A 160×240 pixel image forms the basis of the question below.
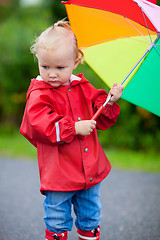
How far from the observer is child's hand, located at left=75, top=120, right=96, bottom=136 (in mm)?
2061

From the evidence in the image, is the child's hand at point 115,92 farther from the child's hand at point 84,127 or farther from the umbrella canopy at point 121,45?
the child's hand at point 84,127

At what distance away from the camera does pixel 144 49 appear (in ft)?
7.59

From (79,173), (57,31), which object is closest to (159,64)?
(57,31)

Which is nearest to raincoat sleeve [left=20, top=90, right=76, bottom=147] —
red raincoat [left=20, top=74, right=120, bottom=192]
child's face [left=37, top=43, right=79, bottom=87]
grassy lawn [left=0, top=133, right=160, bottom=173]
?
red raincoat [left=20, top=74, right=120, bottom=192]

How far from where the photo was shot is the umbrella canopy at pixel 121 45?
229 cm

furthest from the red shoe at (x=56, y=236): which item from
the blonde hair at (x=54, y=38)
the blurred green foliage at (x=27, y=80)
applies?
the blurred green foliage at (x=27, y=80)

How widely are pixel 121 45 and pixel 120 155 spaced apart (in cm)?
430

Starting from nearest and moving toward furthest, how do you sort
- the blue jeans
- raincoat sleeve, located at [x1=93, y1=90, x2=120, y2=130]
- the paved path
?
the blue jeans → raincoat sleeve, located at [x1=93, y1=90, x2=120, y2=130] → the paved path

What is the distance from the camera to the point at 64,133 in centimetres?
205

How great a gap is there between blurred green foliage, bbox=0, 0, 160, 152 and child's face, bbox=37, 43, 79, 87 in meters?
4.56

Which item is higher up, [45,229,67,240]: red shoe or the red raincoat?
the red raincoat

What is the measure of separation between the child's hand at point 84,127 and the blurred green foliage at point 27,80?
463cm

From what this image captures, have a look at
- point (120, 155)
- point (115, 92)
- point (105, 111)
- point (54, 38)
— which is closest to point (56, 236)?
point (105, 111)

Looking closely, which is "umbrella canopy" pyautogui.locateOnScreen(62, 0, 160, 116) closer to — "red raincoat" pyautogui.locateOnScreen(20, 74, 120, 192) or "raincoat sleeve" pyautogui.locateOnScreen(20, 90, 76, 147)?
"red raincoat" pyautogui.locateOnScreen(20, 74, 120, 192)
